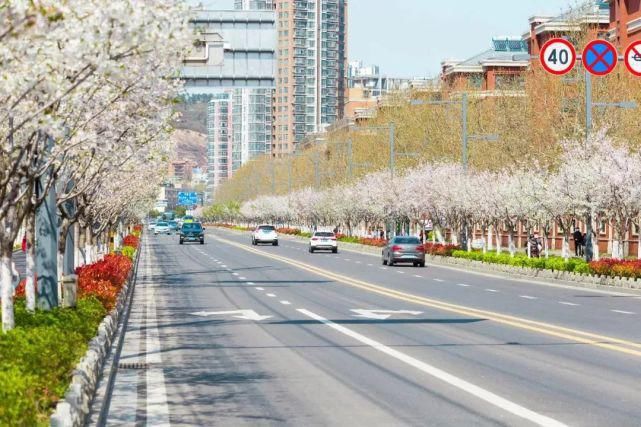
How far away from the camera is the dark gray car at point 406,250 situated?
62.2m

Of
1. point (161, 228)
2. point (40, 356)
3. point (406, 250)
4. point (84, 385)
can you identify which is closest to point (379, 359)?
point (84, 385)

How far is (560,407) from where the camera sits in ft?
45.3

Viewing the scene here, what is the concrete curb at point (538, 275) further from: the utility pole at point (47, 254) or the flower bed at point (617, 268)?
the utility pole at point (47, 254)

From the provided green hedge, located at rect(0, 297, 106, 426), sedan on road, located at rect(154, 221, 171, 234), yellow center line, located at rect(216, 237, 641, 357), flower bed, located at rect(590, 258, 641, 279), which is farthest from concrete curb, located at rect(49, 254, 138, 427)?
sedan on road, located at rect(154, 221, 171, 234)

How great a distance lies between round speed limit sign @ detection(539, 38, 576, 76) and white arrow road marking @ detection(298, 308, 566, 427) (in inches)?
799

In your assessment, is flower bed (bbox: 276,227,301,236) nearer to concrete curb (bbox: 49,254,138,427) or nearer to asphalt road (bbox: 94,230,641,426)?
asphalt road (bbox: 94,230,641,426)

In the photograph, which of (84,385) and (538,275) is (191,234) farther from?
(84,385)

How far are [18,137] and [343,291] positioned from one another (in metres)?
23.1

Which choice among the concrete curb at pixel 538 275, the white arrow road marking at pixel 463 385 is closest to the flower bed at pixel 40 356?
the white arrow road marking at pixel 463 385

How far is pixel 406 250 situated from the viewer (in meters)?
62.2

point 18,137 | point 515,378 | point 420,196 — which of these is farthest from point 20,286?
point 420,196

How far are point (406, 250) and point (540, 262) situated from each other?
12412 mm

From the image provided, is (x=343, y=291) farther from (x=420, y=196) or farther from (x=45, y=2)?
(x=420, y=196)

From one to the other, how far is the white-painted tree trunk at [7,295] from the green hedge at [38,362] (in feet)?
0.76
